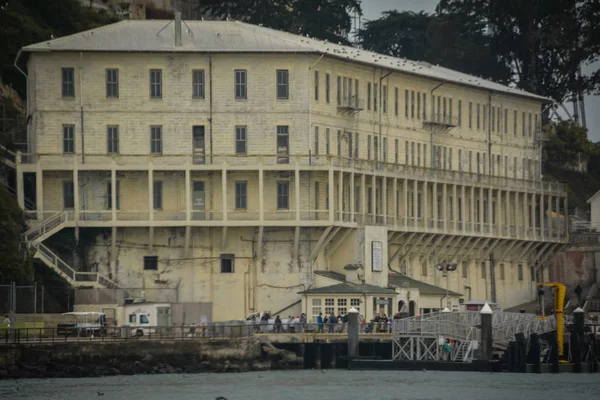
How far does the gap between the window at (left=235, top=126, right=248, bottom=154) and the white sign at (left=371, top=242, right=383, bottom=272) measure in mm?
8359

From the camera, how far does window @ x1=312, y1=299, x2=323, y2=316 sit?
111 metres

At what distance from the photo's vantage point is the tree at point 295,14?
147m

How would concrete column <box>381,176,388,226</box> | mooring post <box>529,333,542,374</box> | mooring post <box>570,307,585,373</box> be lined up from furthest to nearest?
concrete column <box>381,176,388,226</box>
mooring post <box>570,307,585,373</box>
mooring post <box>529,333,542,374</box>

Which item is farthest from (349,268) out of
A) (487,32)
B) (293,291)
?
(487,32)

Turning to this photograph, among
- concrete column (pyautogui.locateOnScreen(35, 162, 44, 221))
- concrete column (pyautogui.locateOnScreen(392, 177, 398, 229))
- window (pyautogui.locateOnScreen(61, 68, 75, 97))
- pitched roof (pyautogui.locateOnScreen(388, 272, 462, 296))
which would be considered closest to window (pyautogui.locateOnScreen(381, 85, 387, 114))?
concrete column (pyautogui.locateOnScreen(392, 177, 398, 229))

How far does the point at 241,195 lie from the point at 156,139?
207 inches

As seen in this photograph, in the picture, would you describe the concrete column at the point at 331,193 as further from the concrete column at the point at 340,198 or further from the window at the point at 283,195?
the window at the point at 283,195

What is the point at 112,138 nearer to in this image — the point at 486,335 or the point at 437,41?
the point at 486,335

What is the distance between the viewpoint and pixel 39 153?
11244cm

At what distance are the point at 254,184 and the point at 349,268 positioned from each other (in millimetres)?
6533

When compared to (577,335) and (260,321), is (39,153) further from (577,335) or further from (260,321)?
(577,335)

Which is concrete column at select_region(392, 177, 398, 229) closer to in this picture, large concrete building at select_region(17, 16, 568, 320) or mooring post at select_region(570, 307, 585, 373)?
large concrete building at select_region(17, 16, 568, 320)

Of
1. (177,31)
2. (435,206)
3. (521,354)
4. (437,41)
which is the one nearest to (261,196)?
(177,31)

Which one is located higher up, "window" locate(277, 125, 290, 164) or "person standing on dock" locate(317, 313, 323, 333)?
"window" locate(277, 125, 290, 164)
